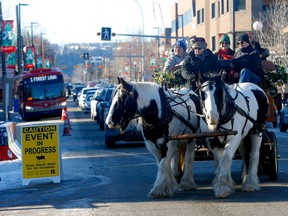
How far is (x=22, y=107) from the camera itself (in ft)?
166

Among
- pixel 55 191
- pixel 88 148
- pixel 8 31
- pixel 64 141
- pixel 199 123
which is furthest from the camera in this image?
pixel 8 31

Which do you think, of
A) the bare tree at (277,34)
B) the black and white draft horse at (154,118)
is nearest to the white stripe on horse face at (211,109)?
the black and white draft horse at (154,118)

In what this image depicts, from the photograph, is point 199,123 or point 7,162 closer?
point 199,123

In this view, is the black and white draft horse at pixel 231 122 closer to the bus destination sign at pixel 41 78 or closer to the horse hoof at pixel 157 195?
the horse hoof at pixel 157 195

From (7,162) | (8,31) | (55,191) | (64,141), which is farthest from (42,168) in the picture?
(8,31)

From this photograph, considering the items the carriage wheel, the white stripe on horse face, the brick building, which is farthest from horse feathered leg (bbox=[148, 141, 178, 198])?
the brick building

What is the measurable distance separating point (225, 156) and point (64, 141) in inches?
697

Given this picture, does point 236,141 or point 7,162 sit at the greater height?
point 236,141

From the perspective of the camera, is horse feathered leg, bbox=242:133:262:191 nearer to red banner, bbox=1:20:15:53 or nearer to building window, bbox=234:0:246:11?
red banner, bbox=1:20:15:53

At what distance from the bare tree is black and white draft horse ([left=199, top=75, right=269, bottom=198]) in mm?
35202

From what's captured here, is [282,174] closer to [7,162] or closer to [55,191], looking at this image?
[55,191]

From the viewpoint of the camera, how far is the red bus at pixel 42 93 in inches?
1943

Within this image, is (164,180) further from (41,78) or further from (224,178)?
(41,78)

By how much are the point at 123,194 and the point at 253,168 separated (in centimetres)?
220
